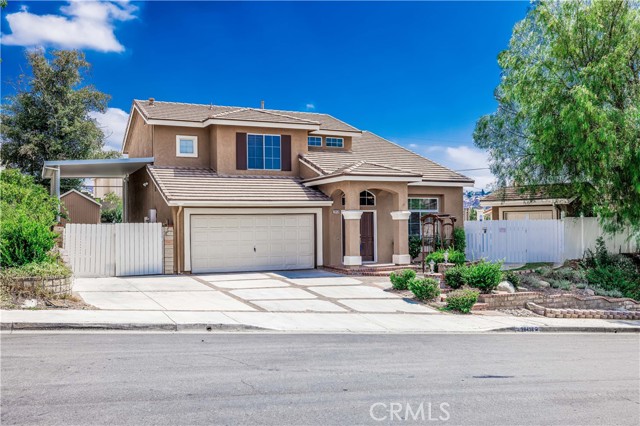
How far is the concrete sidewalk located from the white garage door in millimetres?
8301

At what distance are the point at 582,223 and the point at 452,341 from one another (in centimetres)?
1590

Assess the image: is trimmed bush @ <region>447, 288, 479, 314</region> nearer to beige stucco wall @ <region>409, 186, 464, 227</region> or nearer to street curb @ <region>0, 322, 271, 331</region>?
street curb @ <region>0, 322, 271, 331</region>

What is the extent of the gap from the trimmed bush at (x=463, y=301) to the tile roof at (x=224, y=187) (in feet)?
27.8

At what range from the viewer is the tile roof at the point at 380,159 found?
23.8m

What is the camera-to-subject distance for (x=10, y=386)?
662 centimetres

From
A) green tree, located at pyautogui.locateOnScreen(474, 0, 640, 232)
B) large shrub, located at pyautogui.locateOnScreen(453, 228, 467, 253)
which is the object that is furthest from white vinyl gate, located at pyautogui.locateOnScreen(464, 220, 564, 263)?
green tree, located at pyautogui.locateOnScreen(474, 0, 640, 232)

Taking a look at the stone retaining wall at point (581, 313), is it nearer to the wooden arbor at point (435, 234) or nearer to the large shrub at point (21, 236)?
the wooden arbor at point (435, 234)

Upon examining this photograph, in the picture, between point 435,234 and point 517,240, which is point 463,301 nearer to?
point 435,234

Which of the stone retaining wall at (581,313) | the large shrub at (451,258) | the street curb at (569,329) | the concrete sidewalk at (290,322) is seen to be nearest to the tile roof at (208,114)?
the large shrub at (451,258)

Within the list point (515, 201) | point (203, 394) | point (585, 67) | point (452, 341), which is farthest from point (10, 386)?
point (515, 201)

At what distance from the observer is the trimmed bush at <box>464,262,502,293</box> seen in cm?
1580

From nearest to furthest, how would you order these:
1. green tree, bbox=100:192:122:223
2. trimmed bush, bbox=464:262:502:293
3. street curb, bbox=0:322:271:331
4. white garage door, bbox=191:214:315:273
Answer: street curb, bbox=0:322:271:331, trimmed bush, bbox=464:262:502:293, white garage door, bbox=191:214:315:273, green tree, bbox=100:192:122:223

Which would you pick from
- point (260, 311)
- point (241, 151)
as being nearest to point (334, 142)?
point (241, 151)

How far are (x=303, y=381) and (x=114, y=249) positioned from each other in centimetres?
1353
